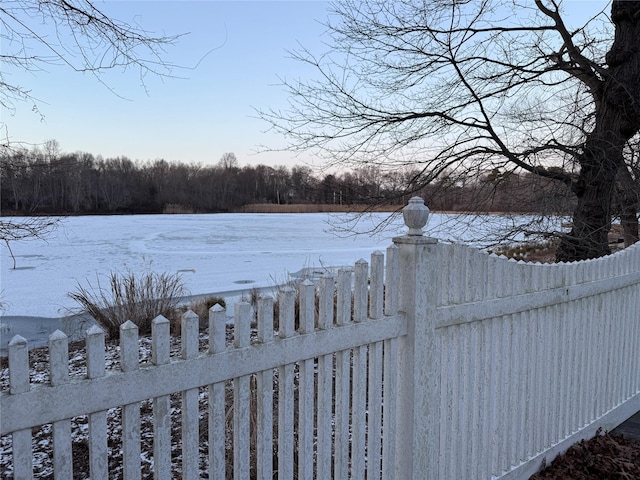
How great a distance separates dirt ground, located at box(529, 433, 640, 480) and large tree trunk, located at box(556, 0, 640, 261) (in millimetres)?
2373

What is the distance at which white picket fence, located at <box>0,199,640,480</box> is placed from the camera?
4.67 feet

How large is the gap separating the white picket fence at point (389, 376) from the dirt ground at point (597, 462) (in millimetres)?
83

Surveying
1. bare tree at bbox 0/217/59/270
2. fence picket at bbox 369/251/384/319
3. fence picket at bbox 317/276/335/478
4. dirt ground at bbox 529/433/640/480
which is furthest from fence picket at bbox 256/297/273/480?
bare tree at bbox 0/217/59/270

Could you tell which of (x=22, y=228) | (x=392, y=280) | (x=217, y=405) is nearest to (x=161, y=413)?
(x=217, y=405)

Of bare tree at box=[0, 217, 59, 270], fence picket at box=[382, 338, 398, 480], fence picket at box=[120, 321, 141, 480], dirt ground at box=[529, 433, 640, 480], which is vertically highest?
bare tree at box=[0, 217, 59, 270]

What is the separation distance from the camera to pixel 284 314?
1.86m

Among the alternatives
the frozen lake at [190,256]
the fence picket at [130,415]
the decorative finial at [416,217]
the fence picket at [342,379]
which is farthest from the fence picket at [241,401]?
the frozen lake at [190,256]

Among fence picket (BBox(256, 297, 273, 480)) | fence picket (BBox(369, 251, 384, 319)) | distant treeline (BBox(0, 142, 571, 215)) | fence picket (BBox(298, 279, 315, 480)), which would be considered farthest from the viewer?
distant treeline (BBox(0, 142, 571, 215))

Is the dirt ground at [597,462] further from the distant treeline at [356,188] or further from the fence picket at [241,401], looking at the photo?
the distant treeline at [356,188]

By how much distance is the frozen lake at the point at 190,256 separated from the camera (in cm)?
640

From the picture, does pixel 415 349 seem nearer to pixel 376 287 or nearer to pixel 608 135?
pixel 376 287

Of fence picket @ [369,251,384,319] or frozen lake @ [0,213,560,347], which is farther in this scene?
frozen lake @ [0,213,560,347]

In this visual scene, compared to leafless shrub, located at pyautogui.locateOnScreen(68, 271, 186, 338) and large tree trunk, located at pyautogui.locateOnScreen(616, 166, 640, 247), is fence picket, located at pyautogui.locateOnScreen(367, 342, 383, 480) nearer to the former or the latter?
leafless shrub, located at pyautogui.locateOnScreen(68, 271, 186, 338)

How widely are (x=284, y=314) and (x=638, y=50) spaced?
213 inches
